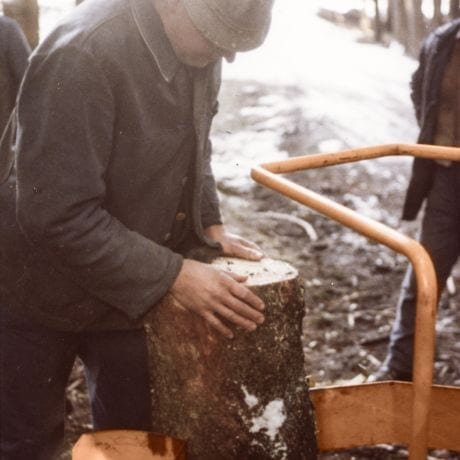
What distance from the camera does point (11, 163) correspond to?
2266 millimetres

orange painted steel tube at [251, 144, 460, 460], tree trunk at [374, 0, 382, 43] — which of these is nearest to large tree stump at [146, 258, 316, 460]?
orange painted steel tube at [251, 144, 460, 460]

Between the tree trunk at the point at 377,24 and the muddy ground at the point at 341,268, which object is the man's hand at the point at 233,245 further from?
the tree trunk at the point at 377,24

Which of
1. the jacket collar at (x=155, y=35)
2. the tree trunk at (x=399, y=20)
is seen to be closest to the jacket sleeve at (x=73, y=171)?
the jacket collar at (x=155, y=35)

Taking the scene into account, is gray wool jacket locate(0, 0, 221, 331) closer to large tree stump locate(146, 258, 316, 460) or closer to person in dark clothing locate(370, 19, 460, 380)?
large tree stump locate(146, 258, 316, 460)

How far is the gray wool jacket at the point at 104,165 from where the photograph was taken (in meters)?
1.91

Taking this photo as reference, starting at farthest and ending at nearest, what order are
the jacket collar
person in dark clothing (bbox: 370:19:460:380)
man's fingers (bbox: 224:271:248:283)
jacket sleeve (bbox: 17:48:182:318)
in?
person in dark clothing (bbox: 370:19:460:380)
man's fingers (bbox: 224:271:248:283)
the jacket collar
jacket sleeve (bbox: 17:48:182:318)

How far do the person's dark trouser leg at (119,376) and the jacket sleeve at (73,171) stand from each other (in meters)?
0.42

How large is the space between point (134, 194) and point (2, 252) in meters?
0.49

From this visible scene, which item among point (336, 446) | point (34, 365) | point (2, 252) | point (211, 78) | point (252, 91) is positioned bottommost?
point (252, 91)

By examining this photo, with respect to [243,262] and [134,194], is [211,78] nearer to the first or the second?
[134,194]

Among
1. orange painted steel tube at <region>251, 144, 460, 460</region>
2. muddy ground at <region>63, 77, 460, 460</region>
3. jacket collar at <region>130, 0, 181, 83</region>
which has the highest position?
jacket collar at <region>130, 0, 181, 83</region>

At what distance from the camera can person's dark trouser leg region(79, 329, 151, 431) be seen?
2.46 meters

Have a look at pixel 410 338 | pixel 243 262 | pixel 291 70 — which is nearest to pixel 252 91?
pixel 291 70

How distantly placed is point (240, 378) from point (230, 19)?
3.73ft
